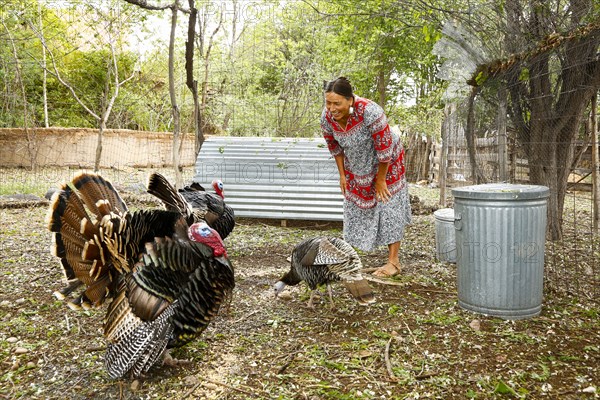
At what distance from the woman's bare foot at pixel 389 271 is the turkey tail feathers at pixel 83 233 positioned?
2.44m

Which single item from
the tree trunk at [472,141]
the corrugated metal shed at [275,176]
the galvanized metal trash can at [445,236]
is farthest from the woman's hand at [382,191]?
the corrugated metal shed at [275,176]

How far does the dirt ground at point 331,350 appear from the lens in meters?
2.62

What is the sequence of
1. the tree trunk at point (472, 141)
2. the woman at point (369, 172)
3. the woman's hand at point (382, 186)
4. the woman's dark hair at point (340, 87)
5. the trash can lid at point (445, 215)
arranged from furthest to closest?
the tree trunk at point (472, 141) < the trash can lid at point (445, 215) < the woman's hand at point (382, 186) < the woman at point (369, 172) < the woman's dark hair at point (340, 87)

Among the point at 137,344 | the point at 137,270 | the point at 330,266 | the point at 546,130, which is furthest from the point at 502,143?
the point at 137,344

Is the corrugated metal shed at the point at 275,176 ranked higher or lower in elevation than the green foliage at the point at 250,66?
lower

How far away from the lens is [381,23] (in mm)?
7766

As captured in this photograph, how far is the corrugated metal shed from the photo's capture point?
7059 millimetres

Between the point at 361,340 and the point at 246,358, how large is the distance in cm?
75

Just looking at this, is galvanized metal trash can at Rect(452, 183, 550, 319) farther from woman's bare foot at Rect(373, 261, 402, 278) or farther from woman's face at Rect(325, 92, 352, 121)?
woman's face at Rect(325, 92, 352, 121)

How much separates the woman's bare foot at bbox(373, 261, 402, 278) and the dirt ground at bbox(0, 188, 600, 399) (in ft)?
0.38

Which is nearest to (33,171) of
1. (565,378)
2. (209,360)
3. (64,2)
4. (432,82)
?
(64,2)

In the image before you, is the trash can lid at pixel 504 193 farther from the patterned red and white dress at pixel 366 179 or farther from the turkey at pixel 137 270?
the turkey at pixel 137 270

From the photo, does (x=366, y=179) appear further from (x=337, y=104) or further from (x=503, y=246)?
(x=503, y=246)

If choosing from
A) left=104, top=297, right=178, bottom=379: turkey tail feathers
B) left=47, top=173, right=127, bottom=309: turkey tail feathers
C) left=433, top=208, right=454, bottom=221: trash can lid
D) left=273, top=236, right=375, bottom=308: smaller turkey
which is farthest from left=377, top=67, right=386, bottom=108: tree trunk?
left=104, top=297, right=178, bottom=379: turkey tail feathers
